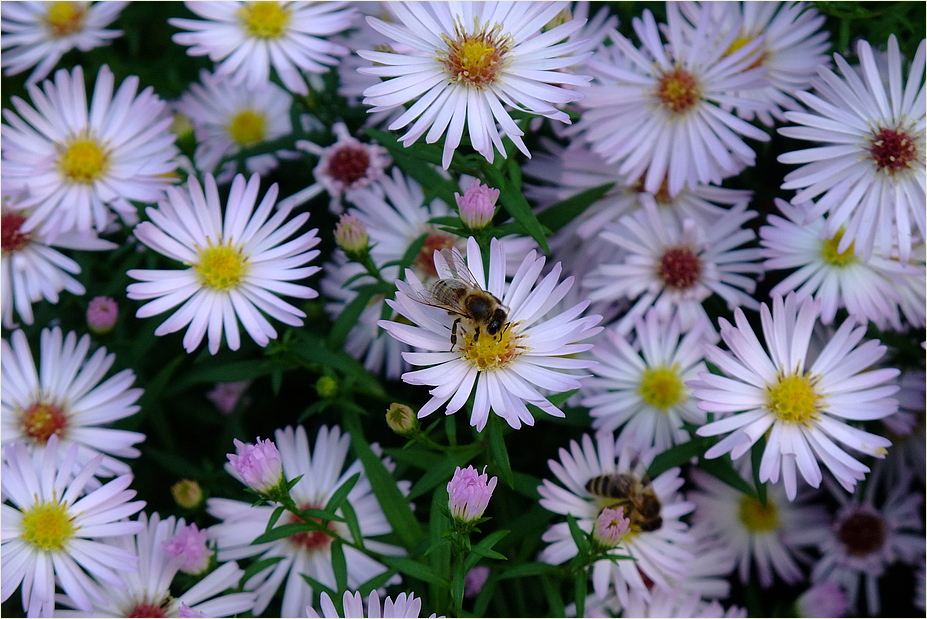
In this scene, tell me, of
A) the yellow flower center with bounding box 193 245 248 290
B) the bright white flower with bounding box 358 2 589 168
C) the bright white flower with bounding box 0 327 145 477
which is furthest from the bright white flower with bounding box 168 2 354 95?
the bright white flower with bounding box 0 327 145 477

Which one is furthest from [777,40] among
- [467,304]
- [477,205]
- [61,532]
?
[61,532]

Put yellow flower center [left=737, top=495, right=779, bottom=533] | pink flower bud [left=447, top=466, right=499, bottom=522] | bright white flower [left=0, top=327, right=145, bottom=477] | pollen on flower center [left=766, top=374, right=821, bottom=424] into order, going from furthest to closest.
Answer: yellow flower center [left=737, top=495, right=779, bottom=533] → bright white flower [left=0, top=327, right=145, bottom=477] → pollen on flower center [left=766, top=374, right=821, bottom=424] → pink flower bud [left=447, top=466, right=499, bottom=522]

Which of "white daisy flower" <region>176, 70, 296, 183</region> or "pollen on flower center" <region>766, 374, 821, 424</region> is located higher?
"white daisy flower" <region>176, 70, 296, 183</region>

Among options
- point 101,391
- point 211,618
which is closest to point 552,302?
point 211,618

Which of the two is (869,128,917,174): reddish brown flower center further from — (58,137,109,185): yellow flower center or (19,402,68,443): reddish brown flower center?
(19,402,68,443): reddish brown flower center

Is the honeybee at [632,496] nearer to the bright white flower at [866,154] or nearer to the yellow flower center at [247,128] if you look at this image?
the bright white flower at [866,154]

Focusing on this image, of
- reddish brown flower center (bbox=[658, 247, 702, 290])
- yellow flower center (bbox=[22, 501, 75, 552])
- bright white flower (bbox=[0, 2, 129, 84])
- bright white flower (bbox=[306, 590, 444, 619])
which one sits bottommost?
bright white flower (bbox=[306, 590, 444, 619])

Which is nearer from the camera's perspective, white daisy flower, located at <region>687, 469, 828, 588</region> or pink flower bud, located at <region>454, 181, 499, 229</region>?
pink flower bud, located at <region>454, 181, 499, 229</region>
